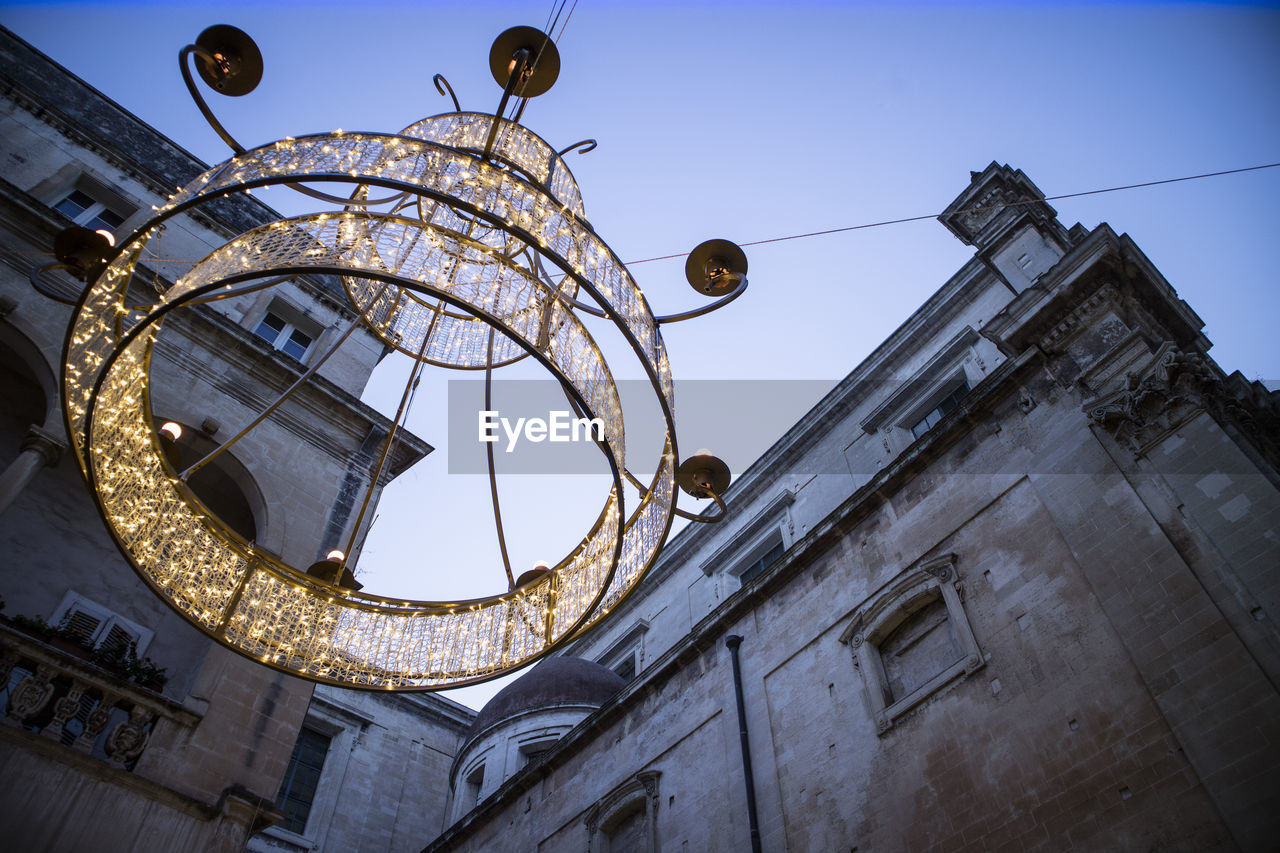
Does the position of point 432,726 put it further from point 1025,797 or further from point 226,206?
point 1025,797

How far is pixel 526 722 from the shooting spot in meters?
21.7

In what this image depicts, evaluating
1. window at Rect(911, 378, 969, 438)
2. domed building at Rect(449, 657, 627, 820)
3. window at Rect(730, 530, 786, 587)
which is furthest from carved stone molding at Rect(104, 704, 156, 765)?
window at Rect(911, 378, 969, 438)

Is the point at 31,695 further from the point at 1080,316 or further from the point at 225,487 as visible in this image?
the point at 1080,316

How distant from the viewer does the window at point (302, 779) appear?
20453 mm

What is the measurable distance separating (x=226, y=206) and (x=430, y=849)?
49.2 feet

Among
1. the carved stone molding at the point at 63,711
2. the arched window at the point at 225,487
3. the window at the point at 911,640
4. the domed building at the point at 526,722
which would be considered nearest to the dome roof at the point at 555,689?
the domed building at the point at 526,722

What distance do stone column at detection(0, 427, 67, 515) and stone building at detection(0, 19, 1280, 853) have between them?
3 centimetres

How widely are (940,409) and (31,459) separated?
15070 mm

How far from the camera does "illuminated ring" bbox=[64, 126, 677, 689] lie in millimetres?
5676

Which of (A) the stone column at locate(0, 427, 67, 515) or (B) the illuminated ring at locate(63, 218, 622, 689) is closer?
(B) the illuminated ring at locate(63, 218, 622, 689)

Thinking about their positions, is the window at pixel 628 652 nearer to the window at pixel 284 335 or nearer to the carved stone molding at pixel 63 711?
the window at pixel 284 335

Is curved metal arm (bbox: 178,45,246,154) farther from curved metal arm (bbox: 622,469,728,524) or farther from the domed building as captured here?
the domed building

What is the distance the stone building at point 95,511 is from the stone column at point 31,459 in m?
0.02

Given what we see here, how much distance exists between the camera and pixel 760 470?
21266mm
